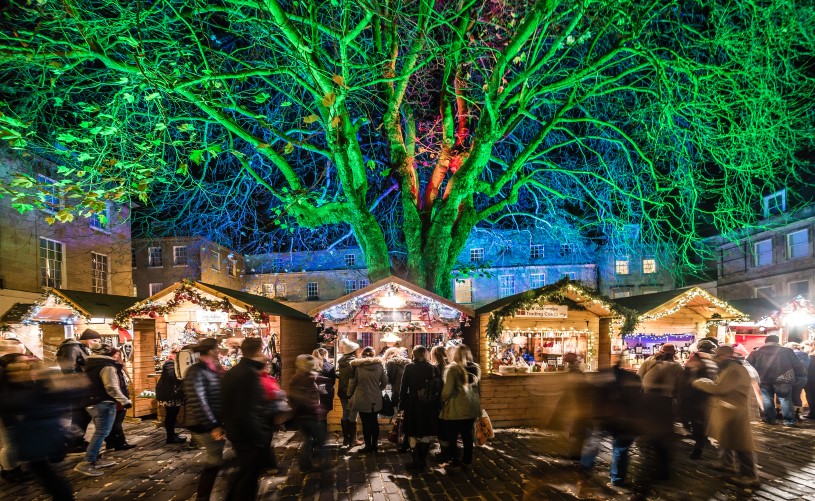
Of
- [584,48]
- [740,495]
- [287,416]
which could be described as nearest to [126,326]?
[287,416]

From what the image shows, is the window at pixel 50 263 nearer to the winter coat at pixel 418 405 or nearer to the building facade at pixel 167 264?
the building facade at pixel 167 264

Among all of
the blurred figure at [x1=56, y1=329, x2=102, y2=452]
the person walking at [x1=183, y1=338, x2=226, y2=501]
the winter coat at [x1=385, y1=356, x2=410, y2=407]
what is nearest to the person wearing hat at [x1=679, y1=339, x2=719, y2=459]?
the winter coat at [x1=385, y1=356, x2=410, y2=407]

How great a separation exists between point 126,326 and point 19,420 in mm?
5538

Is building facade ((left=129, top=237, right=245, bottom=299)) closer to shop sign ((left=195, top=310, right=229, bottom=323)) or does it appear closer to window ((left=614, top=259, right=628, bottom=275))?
shop sign ((left=195, top=310, right=229, bottom=323))

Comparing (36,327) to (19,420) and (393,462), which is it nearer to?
(19,420)

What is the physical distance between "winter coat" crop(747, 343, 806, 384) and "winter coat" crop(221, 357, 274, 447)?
9.93 m

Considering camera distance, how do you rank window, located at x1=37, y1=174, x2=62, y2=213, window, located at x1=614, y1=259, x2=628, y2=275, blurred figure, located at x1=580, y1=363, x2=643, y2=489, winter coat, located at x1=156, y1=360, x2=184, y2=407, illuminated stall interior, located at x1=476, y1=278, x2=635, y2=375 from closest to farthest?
blurred figure, located at x1=580, y1=363, x2=643, y2=489 → window, located at x1=37, y1=174, x2=62, y2=213 → winter coat, located at x1=156, y1=360, x2=184, y2=407 → illuminated stall interior, located at x1=476, y1=278, x2=635, y2=375 → window, located at x1=614, y1=259, x2=628, y2=275

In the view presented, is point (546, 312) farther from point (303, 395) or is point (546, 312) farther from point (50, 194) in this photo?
point (50, 194)

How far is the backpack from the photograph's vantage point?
6316 millimetres

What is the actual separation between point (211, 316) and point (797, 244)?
2698 centimetres

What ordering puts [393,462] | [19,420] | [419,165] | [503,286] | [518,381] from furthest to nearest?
[503,286]
[419,165]
[518,381]
[393,462]
[19,420]

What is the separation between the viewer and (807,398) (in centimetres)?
966

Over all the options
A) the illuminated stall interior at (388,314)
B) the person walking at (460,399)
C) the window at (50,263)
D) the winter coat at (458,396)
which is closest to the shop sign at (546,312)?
the illuminated stall interior at (388,314)

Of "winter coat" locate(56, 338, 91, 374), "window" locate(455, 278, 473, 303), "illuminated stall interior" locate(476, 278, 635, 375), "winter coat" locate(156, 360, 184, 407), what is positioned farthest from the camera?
→ "window" locate(455, 278, 473, 303)
